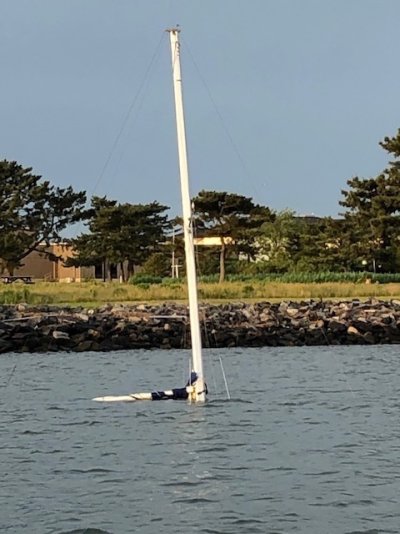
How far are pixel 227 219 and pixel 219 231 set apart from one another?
102 centimetres

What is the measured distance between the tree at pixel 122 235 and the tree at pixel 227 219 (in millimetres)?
9269

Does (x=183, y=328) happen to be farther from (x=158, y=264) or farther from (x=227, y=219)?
(x=158, y=264)

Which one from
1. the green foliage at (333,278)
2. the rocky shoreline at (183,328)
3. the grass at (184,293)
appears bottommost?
the rocky shoreline at (183,328)

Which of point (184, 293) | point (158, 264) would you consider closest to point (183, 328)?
point (184, 293)

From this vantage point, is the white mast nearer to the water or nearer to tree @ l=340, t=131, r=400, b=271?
the water

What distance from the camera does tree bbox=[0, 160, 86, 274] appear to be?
91.8 m

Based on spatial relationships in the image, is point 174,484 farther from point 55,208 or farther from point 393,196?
point 55,208

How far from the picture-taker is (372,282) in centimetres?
7256

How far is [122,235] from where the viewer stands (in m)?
92.8

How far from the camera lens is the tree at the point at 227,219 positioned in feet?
274

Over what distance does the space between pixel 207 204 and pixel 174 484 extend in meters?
68.0

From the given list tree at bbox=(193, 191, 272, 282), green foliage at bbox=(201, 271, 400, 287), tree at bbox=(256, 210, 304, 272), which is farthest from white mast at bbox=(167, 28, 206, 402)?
tree at bbox=(256, 210, 304, 272)

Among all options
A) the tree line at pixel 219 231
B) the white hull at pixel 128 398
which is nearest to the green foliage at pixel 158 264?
the tree line at pixel 219 231

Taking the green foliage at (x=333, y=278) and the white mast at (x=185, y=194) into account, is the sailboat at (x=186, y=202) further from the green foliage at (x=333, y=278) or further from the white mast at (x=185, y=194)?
the green foliage at (x=333, y=278)
